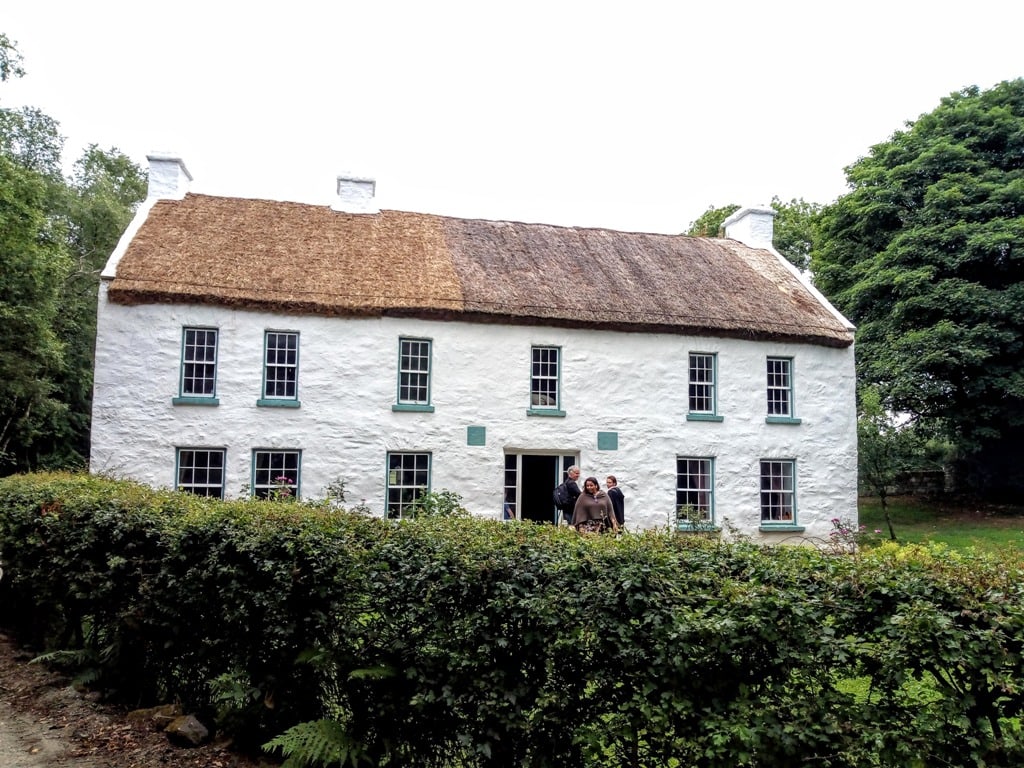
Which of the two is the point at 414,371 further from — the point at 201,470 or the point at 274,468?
the point at 201,470

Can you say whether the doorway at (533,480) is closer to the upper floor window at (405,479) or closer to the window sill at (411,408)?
the upper floor window at (405,479)

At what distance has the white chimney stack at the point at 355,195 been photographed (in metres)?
20.5

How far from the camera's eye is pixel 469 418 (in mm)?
17250

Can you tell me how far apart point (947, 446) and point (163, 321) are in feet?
85.8

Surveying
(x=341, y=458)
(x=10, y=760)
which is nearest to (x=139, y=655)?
(x=10, y=760)

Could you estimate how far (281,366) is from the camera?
55.1ft

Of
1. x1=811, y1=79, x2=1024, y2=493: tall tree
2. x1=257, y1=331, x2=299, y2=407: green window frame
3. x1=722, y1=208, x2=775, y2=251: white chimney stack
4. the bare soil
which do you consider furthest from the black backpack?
x1=811, y1=79, x2=1024, y2=493: tall tree

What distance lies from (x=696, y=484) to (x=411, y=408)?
23.2ft

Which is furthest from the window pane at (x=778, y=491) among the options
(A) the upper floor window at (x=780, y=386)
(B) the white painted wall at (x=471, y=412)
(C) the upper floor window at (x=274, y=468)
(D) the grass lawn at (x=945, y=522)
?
(C) the upper floor window at (x=274, y=468)

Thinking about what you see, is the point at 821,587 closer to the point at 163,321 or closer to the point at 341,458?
the point at 341,458

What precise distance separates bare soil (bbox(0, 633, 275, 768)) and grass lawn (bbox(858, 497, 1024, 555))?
1625 centimetres

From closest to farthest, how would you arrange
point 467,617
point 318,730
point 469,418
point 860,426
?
1. point 467,617
2. point 318,730
3. point 469,418
4. point 860,426

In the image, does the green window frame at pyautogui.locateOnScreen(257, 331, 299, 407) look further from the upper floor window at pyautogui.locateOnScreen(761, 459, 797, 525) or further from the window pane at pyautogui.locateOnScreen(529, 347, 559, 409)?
the upper floor window at pyautogui.locateOnScreen(761, 459, 797, 525)

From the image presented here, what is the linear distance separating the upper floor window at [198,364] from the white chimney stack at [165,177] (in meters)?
5.11
